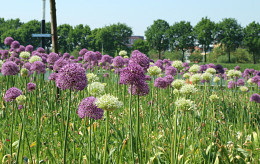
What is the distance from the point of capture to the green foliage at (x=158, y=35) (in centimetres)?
6862

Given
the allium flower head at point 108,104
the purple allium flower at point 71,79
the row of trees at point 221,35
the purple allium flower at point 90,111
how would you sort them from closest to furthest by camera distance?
the allium flower head at point 108,104 → the purple allium flower at point 71,79 → the purple allium flower at point 90,111 → the row of trees at point 221,35

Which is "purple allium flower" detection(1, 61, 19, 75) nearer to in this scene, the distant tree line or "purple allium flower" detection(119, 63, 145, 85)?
"purple allium flower" detection(119, 63, 145, 85)

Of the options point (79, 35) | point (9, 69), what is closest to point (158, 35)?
point (79, 35)

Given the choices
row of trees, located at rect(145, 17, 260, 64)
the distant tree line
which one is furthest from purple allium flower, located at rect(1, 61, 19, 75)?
row of trees, located at rect(145, 17, 260, 64)

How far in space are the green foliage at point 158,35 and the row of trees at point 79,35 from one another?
8514mm

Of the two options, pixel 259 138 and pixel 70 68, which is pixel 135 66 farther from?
pixel 259 138

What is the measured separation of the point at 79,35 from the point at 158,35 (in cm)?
2449

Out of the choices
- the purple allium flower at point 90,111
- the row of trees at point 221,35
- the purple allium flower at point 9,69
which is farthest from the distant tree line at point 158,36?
the purple allium flower at point 90,111

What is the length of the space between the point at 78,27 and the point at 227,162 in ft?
255

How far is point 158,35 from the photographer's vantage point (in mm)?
69000

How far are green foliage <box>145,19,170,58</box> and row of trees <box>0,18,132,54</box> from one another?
8.51 m

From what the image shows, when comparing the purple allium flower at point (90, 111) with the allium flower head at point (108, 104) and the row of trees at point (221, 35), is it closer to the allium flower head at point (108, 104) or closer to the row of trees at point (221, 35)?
the allium flower head at point (108, 104)

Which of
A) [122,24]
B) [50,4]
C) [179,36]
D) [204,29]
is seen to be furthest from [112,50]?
[50,4]

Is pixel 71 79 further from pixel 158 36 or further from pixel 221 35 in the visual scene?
pixel 158 36
